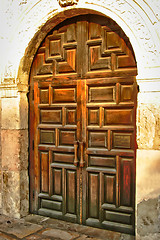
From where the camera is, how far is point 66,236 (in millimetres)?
3037

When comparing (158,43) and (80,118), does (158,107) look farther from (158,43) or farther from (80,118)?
(80,118)

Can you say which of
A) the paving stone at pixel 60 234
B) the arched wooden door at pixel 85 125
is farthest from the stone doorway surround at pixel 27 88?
the paving stone at pixel 60 234

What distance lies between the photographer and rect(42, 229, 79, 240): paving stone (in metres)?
3.01

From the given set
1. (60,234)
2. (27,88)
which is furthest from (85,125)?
(60,234)

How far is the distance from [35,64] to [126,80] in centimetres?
143

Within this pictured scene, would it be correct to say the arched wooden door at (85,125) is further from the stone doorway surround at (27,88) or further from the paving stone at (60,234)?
the paving stone at (60,234)

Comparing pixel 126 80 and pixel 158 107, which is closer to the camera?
pixel 158 107

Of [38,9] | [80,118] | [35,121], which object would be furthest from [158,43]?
[35,121]

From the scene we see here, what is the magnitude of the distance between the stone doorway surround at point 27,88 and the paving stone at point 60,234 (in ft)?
2.12

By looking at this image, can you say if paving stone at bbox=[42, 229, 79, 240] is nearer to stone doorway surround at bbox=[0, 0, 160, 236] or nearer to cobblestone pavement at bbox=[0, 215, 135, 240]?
cobblestone pavement at bbox=[0, 215, 135, 240]

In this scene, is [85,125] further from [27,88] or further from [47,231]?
[47,231]

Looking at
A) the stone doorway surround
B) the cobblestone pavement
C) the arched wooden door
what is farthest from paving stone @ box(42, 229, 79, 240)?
the stone doorway surround

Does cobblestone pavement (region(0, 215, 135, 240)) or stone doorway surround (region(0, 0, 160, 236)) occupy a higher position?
stone doorway surround (region(0, 0, 160, 236))

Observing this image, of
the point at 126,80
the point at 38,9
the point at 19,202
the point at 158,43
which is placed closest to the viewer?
the point at 158,43
